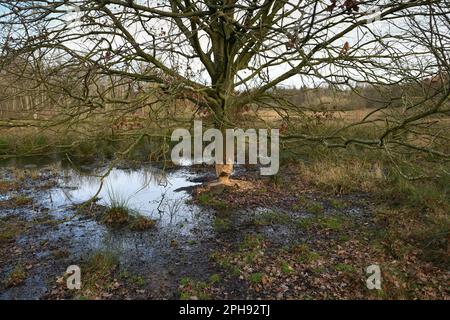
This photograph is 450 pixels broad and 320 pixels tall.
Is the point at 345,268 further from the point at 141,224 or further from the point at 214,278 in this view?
the point at 141,224

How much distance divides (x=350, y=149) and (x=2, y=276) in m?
9.35

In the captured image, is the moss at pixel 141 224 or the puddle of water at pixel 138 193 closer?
the moss at pixel 141 224

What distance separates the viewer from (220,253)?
219 inches

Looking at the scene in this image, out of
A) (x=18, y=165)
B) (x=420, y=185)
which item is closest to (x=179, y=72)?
(x=420, y=185)

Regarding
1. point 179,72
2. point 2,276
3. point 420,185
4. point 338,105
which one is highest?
point 179,72

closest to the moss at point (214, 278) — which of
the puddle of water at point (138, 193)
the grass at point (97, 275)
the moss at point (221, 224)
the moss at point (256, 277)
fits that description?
the moss at point (256, 277)

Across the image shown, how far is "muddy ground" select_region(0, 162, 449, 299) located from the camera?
4.50m

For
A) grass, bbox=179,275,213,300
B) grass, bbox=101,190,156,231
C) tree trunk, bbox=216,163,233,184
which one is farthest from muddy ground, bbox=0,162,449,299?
tree trunk, bbox=216,163,233,184

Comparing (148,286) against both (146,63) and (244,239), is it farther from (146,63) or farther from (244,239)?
(146,63)

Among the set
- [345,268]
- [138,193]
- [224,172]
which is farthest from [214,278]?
[138,193]

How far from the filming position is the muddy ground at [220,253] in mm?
4500

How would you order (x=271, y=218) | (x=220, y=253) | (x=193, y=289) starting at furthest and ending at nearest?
1. (x=271, y=218)
2. (x=220, y=253)
3. (x=193, y=289)

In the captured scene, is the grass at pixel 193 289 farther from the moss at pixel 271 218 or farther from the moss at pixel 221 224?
the moss at pixel 271 218

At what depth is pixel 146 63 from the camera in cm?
730
